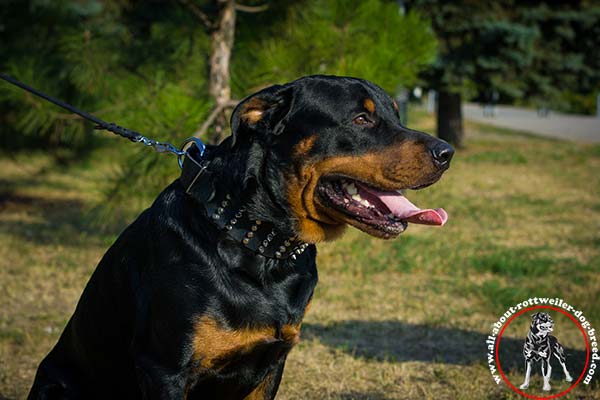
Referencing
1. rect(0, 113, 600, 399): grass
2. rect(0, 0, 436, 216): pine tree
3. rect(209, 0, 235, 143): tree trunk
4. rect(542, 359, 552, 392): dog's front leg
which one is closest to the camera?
rect(542, 359, 552, 392): dog's front leg

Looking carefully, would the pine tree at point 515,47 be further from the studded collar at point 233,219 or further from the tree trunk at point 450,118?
the studded collar at point 233,219

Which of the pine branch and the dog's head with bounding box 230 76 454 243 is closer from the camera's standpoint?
the dog's head with bounding box 230 76 454 243

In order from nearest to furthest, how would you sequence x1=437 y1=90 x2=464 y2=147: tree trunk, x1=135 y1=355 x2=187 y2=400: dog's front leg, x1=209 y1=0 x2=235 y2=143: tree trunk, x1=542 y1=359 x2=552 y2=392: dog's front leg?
x1=135 y1=355 x2=187 y2=400: dog's front leg < x1=542 y1=359 x2=552 y2=392: dog's front leg < x1=209 y1=0 x2=235 y2=143: tree trunk < x1=437 y1=90 x2=464 y2=147: tree trunk

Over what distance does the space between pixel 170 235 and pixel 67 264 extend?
415cm

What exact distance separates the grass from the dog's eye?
1688mm

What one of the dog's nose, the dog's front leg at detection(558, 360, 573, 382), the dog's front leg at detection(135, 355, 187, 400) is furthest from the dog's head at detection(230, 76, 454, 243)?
the dog's front leg at detection(558, 360, 573, 382)

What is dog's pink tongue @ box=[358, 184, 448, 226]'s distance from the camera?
2.74 m

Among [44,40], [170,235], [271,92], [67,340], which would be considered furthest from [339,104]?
[44,40]

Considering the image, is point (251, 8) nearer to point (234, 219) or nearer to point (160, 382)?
point (234, 219)

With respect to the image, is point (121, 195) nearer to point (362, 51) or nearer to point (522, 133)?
point (362, 51)

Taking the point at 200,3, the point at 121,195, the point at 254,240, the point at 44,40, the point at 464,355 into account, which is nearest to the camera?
the point at 254,240

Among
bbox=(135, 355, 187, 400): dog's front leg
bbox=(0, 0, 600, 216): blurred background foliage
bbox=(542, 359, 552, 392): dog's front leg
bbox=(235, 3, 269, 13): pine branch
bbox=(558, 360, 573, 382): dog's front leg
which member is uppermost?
bbox=(135, 355, 187, 400): dog's front leg

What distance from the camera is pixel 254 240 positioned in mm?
2596

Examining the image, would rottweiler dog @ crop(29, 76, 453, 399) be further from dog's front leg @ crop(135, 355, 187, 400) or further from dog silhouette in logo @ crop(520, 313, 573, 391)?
dog silhouette in logo @ crop(520, 313, 573, 391)
